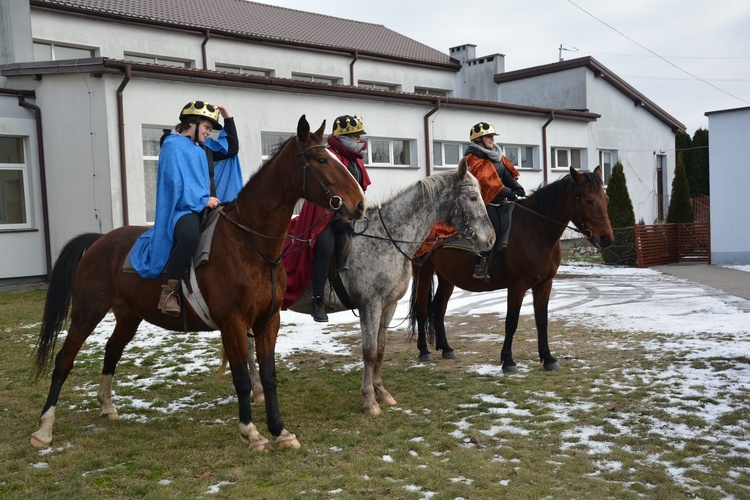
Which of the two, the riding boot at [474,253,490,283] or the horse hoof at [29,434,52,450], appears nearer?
the horse hoof at [29,434,52,450]

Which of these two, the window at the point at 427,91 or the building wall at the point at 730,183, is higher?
the window at the point at 427,91

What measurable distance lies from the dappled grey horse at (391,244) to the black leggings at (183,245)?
1.55 m

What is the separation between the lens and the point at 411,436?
525cm

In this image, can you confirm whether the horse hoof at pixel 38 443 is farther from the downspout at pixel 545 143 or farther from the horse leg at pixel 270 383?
the downspout at pixel 545 143

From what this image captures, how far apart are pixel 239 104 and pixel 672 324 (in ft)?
35.9

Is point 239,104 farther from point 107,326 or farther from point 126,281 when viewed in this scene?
point 126,281

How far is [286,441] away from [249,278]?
123 cm

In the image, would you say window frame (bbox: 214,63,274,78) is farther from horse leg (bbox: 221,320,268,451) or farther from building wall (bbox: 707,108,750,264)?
horse leg (bbox: 221,320,268,451)

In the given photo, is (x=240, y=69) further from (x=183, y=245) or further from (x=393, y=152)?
(x=183, y=245)

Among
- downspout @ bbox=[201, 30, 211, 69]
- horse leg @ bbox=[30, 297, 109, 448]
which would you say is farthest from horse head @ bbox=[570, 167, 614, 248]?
downspout @ bbox=[201, 30, 211, 69]

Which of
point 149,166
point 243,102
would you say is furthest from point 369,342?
point 243,102

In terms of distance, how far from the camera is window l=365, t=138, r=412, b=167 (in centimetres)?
1953

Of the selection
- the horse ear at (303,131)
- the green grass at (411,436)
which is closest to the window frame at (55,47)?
the green grass at (411,436)

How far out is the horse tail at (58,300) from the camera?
5730mm
